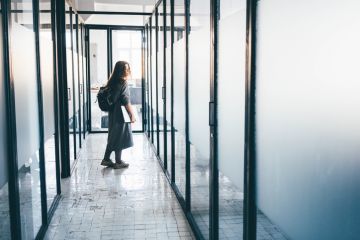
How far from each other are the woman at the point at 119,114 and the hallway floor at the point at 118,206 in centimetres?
28

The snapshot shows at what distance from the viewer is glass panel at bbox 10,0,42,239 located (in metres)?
2.50

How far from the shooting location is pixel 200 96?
2.94 metres

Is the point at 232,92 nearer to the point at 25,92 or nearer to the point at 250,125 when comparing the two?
the point at 250,125

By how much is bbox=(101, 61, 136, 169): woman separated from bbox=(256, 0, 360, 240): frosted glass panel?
377 cm

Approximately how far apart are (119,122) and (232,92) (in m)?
3.54

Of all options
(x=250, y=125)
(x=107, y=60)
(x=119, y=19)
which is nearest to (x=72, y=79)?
(x=107, y=60)

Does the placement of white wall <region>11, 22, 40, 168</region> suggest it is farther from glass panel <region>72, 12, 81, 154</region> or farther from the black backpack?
glass panel <region>72, 12, 81, 154</region>

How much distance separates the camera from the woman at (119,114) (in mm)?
5281

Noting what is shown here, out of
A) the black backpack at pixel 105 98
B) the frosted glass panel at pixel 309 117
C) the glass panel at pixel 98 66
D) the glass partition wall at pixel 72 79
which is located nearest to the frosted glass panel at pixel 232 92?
the frosted glass panel at pixel 309 117

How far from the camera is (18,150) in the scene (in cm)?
249

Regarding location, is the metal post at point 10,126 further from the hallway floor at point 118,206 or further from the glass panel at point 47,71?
the glass panel at point 47,71

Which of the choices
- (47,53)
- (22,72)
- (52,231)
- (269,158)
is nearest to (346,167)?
(269,158)

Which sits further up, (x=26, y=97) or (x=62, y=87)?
(x=62, y=87)

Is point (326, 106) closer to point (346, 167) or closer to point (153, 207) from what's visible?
point (346, 167)
